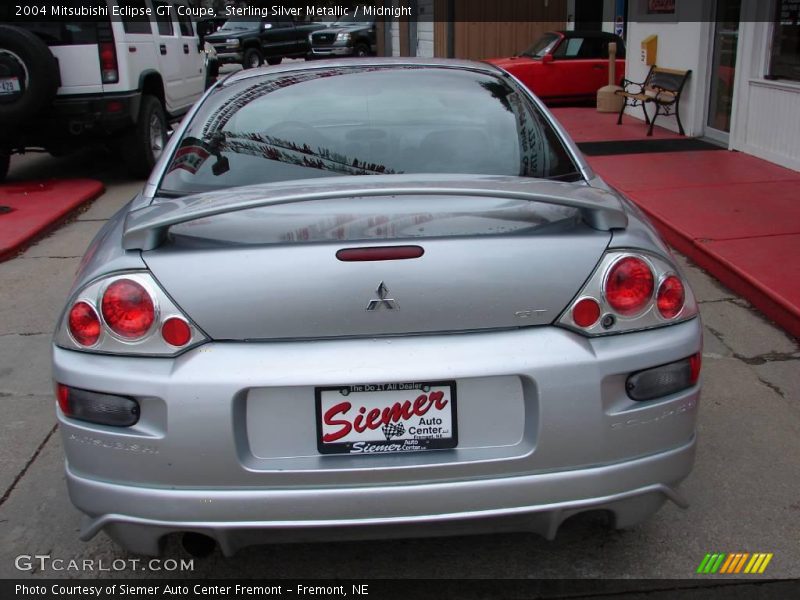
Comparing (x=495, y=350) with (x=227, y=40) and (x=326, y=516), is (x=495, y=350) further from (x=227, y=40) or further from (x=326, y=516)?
(x=227, y=40)

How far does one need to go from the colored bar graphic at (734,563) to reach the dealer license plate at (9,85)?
763cm

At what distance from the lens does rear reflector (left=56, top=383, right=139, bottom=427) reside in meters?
2.26

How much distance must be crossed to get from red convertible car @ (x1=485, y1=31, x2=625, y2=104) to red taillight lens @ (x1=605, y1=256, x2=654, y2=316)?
43.2ft

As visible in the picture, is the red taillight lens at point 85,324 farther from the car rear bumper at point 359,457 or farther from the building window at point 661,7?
the building window at point 661,7

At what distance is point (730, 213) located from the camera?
689 cm

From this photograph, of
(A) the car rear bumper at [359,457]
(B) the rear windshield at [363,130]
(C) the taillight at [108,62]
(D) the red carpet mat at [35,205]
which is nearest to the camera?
(A) the car rear bumper at [359,457]

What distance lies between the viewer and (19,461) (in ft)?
11.6

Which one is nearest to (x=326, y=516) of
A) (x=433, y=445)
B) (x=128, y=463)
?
(x=433, y=445)

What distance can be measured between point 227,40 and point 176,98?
17.1m

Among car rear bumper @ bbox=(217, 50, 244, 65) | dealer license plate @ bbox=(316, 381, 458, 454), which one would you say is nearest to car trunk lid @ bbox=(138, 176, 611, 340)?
dealer license plate @ bbox=(316, 381, 458, 454)

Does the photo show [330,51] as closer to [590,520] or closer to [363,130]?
[363,130]

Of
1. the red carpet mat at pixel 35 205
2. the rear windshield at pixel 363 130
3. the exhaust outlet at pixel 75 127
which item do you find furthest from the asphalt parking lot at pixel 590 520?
the exhaust outlet at pixel 75 127

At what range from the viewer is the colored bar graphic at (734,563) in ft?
8.94
